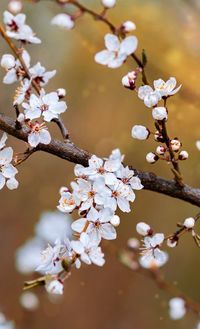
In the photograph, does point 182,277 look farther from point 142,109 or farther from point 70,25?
point 70,25

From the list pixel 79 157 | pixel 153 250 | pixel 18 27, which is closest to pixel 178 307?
pixel 153 250

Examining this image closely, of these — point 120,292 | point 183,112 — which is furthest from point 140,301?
point 183,112

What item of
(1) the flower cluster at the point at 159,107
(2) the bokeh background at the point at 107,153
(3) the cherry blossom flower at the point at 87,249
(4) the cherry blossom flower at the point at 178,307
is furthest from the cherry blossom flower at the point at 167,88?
(2) the bokeh background at the point at 107,153

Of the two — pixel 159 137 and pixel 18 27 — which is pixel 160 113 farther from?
pixel 18 27

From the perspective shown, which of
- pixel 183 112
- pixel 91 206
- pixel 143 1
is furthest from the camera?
pixel 143 1

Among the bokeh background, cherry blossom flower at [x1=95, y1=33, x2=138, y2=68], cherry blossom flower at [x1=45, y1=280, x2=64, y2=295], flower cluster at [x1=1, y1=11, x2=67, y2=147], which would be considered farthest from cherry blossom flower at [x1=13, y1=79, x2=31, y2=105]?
the bokeh background

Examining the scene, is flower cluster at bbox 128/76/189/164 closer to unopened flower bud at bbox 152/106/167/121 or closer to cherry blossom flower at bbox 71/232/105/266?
unopened flower bud at bbox 152/106/167/121
